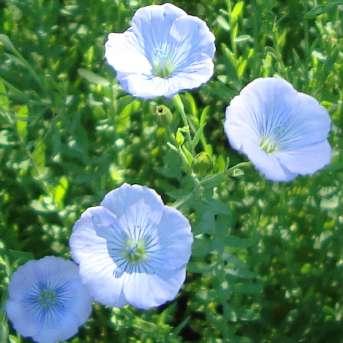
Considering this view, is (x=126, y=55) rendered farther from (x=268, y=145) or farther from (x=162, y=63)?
(x=268, y=145)

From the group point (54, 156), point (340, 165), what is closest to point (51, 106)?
point (54, 156)

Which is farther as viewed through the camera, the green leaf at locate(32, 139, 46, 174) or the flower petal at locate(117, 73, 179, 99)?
the green leaf at locate(32, 139, 46, 174)

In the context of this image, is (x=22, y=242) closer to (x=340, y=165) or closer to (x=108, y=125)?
(x=108, y=125)

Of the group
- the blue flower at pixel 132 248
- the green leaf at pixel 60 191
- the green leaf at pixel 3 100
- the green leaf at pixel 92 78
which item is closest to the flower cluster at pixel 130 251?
the blue flower at pixel 132 248

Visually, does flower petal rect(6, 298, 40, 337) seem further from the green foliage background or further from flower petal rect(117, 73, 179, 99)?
flower petal rect(117, 73, 179, 99)

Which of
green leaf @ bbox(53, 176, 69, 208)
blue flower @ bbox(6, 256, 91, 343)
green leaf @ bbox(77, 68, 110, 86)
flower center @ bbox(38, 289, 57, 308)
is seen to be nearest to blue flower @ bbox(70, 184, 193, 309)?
blue flower @ bbox(6, 256, 91, 343)
